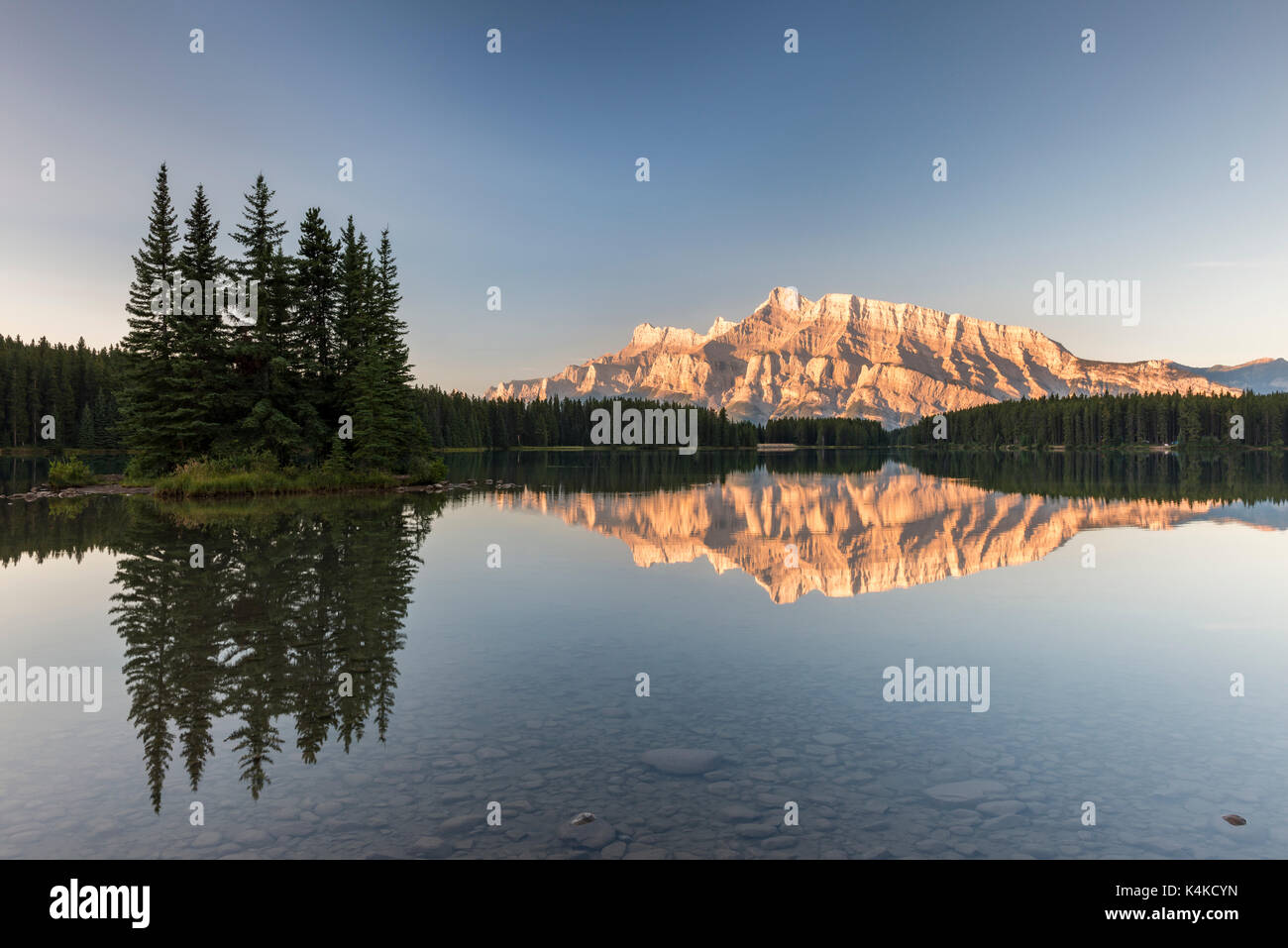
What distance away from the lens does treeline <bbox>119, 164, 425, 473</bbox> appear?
57031 millimetres

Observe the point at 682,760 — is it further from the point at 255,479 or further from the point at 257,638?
the point at 255,479

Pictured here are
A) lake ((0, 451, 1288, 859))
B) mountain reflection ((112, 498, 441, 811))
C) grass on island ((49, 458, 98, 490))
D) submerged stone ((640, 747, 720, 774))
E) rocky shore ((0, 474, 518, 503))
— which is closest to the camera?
lake ((0, 451, 1288, 859))

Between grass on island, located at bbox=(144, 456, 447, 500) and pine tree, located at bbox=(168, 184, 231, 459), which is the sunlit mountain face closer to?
grass on island, located at bbox=(144, 456, 447, 500)

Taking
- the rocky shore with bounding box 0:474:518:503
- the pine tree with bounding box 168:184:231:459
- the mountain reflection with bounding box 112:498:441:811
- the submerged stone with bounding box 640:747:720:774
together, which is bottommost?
the submerged stone with bounding box 640:747:720:774

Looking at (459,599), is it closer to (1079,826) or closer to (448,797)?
(448,797)

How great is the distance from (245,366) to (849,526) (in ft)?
162

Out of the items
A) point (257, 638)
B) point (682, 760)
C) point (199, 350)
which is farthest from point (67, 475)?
point (682, 760)

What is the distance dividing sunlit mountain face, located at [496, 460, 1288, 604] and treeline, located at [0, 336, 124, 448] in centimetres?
11797

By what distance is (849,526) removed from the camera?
1585 inches

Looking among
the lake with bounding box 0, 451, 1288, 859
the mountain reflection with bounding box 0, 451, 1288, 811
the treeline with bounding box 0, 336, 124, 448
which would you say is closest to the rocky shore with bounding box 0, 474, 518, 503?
the mountain reflection with bounding box 0, 451, 1288, 811

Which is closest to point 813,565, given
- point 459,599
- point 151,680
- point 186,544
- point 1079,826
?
point 459,599

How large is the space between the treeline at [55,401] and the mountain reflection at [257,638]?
432 feet
